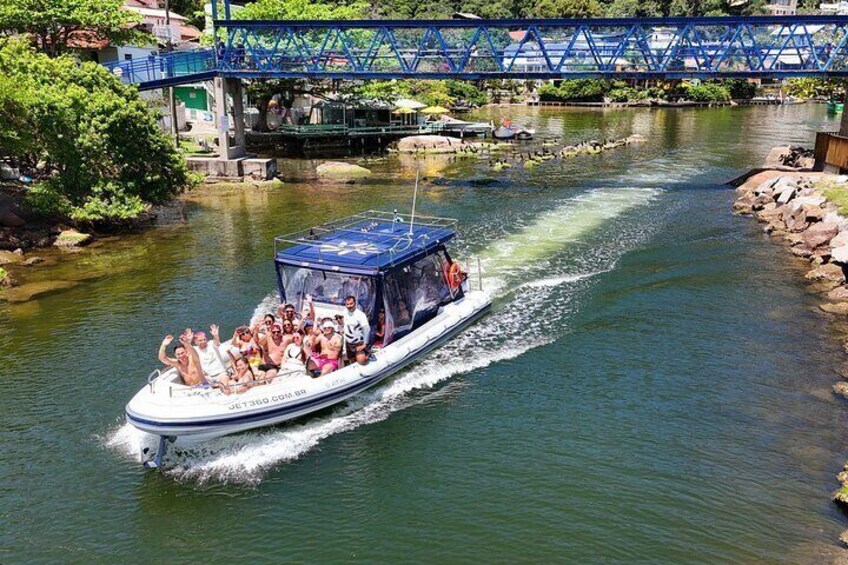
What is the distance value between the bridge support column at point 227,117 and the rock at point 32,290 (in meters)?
20.5

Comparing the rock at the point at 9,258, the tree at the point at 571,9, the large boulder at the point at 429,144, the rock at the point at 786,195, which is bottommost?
the rock at the point at 9,258

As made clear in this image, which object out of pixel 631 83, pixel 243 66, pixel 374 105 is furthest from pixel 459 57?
pixel 631 83

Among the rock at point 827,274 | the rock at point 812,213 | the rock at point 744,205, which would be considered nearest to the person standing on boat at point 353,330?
the rock at point 827,274

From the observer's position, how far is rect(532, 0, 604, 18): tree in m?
123

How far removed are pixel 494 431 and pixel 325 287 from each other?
553cm

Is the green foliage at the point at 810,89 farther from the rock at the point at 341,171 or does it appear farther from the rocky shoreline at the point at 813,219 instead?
the rock at the point at 341,171

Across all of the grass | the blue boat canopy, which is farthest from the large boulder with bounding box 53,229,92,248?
the grass

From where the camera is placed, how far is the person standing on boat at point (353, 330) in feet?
56.1

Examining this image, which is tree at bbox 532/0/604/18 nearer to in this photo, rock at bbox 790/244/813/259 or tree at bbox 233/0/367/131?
tree at bbox 233/0/367/131

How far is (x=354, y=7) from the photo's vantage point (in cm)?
6144

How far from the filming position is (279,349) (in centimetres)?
1630

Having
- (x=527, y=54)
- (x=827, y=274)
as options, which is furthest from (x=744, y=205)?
(x=527, y=54)

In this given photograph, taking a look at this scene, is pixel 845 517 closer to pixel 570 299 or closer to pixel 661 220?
pixel 570 299

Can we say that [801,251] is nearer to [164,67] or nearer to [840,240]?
[840,240]
